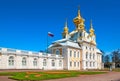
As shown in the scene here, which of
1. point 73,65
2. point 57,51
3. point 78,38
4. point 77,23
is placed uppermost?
point 77,23

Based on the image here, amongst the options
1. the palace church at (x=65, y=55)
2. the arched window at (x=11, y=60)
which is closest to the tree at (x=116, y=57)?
the palace church at (x=65, y=55)

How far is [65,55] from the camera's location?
65188 mm

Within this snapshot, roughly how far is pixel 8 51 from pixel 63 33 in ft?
138

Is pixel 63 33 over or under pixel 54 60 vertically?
Result: over

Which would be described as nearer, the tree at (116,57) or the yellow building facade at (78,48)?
the yellow building facade at (78,48)

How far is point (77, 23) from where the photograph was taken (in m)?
80.4

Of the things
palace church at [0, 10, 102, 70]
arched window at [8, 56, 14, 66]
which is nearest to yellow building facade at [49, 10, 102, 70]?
palace church at [0, 10, 102, 70]

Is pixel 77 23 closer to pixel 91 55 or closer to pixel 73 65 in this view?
pixel 91 55

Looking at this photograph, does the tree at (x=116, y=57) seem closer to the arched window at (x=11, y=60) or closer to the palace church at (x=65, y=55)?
the palace church at (x=65, y=55)

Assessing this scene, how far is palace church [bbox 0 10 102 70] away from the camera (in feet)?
151

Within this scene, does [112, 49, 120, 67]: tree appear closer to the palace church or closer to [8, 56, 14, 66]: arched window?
the palace church

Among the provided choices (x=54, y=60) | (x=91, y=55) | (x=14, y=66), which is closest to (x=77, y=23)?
(x=91, y=55)

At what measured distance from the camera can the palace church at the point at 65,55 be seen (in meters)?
46.2

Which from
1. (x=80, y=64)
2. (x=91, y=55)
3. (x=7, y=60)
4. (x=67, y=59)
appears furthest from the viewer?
(x=91, y=55)
